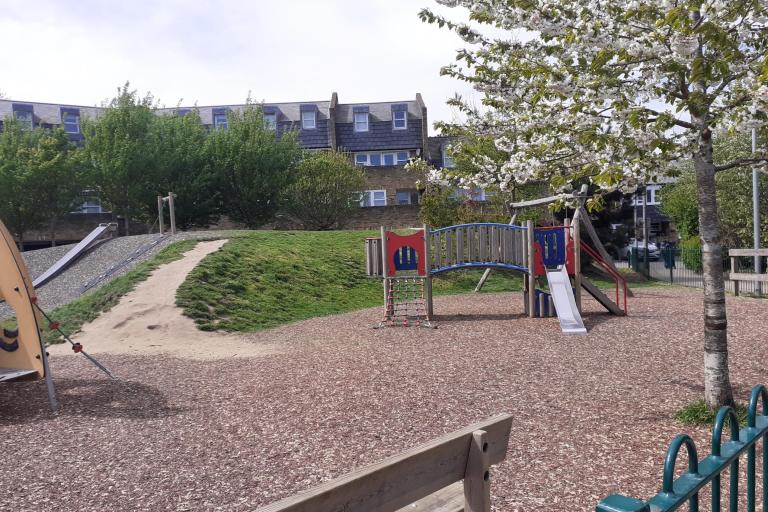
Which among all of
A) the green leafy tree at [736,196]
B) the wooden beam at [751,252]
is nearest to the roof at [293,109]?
the green leafy tree at [736,196]

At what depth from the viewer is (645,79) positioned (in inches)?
231

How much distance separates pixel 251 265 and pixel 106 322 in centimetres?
579

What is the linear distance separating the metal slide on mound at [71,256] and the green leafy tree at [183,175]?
330 centimetres

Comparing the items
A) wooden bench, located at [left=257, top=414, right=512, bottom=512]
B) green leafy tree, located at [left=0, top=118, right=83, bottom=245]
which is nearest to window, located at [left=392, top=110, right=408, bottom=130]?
green leafy tree, located at [left=0, top=118, right=83, bottom=245]

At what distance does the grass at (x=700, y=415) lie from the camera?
593 cm

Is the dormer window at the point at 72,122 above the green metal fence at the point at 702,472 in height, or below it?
above

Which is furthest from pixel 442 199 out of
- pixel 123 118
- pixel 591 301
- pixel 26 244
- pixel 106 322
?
pixel 26 244

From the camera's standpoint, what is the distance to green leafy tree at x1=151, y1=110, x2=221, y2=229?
2895 cm

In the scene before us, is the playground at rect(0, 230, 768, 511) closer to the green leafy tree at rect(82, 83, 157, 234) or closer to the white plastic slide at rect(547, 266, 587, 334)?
the white plastic slide at rect(547, 266, 587, 334)

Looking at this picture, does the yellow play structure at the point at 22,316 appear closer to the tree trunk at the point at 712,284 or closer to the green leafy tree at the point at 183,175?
the tree trunk at the point at 712,284

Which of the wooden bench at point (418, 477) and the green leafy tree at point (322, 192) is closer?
the wooden bench at point (418, 477)

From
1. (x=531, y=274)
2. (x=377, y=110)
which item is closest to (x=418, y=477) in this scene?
(x=531, y=274)

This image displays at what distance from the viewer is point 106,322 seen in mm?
14289

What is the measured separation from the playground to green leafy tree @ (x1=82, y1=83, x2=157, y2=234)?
1765 cm
